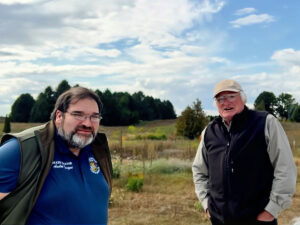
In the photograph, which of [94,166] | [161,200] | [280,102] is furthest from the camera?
[280,102]

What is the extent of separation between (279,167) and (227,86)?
73cm

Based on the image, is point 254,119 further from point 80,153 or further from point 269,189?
point 80,153

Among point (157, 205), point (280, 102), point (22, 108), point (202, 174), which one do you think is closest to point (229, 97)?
point (202, 174)

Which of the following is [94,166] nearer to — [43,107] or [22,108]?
[43,107]

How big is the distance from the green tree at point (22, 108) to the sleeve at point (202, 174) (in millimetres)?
46333

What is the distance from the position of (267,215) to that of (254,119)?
741 millimetres

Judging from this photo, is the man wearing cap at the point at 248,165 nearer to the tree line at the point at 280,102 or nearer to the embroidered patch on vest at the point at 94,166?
the embroidered patch on vest at the point at 94,166

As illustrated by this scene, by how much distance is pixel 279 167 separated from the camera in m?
3.01

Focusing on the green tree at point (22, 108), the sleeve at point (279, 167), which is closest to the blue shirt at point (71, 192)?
the sleeve at point (279, 167)

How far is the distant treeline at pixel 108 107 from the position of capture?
43.4 meters

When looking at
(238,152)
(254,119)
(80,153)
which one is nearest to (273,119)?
(254,119)

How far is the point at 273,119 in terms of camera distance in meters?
3.09

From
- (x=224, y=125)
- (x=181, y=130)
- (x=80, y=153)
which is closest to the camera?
(x=80, y=153)

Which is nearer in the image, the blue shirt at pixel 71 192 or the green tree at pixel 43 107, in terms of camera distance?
the blue shirt at pixel 71 192
